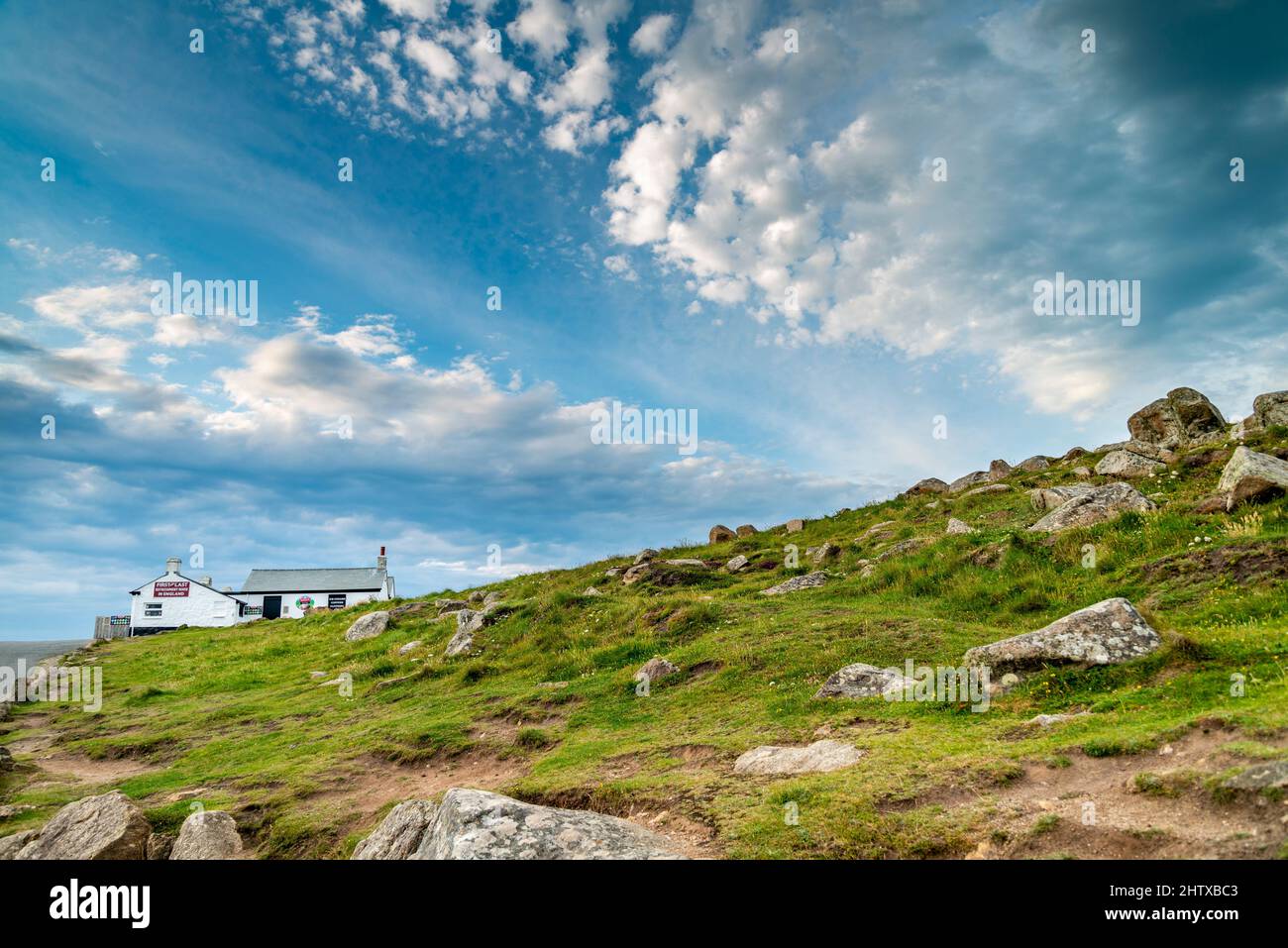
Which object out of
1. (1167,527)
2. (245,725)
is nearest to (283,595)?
(245,725)

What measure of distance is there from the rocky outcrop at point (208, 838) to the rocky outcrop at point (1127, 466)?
102 ft

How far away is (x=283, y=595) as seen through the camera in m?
85.6

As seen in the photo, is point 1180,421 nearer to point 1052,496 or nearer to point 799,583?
point 1052,496

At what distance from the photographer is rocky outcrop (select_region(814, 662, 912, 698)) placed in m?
13.6

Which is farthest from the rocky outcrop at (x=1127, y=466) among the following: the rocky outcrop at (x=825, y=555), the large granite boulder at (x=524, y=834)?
the large granite boulder at (x=524, y=834)

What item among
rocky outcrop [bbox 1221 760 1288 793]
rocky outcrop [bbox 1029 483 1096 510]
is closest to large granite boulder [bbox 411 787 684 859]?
rocky outcrop [bbox 1221 760 1288 793]

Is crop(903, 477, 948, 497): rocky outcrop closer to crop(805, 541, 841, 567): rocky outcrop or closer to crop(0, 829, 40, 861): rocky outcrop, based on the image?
crop(805, 541, 841, 567): rocky outcrop

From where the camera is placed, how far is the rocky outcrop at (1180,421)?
34.1m

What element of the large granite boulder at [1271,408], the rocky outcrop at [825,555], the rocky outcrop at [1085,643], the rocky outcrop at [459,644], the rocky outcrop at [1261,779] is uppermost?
the large granite boulder at [1271,408]

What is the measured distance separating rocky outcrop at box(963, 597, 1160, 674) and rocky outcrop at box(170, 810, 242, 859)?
45.4 ft

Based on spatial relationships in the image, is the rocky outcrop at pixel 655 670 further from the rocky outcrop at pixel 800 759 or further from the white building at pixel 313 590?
the white building at pixel 313 590

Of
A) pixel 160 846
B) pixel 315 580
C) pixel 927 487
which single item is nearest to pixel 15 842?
pixel 160 846
